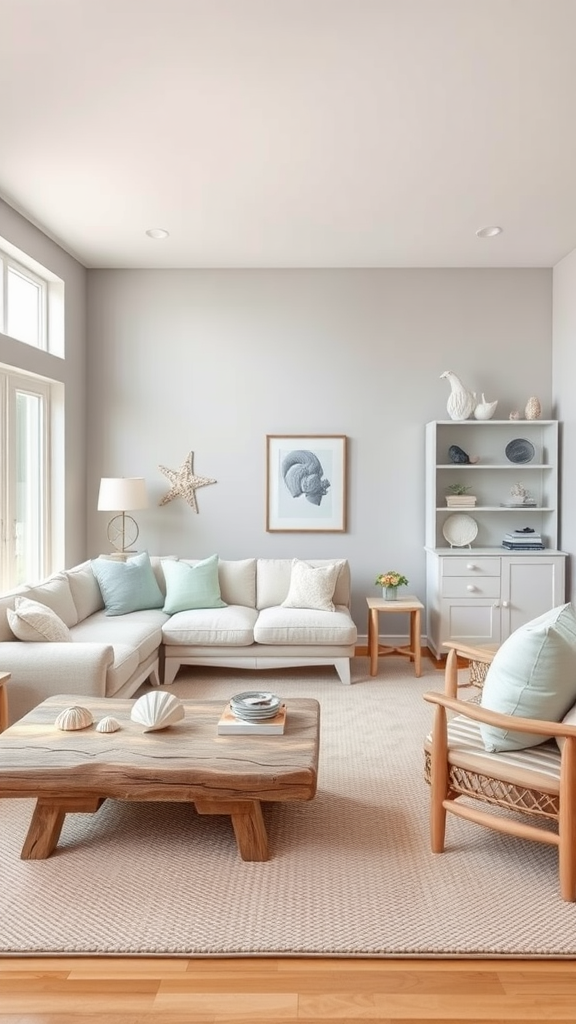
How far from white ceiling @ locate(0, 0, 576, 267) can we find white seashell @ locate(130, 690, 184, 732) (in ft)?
8.15

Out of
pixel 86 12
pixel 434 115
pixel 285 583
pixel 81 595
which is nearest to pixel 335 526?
pixel 285 583

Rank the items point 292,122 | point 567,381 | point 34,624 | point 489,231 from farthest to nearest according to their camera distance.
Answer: point 567,381 → point 489,231 → point 34,624 → point 292,122

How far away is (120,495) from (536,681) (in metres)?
3.55

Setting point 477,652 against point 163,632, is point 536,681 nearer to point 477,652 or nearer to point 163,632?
point 477,652

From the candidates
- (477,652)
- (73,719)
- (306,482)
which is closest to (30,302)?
(306,482)

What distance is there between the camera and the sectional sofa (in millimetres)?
3506

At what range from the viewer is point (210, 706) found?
3.09 meters

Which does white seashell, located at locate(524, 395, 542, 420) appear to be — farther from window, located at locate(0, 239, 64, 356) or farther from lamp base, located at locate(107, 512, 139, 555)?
window, located at locate(0, 239, 64, 356)

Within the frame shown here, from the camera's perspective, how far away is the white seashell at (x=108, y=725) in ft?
9.02

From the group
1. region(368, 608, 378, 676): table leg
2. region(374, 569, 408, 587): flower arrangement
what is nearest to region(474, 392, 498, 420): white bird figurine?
region(374, 569, 408, 587): flower arrangement

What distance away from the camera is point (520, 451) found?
A: 220 inches

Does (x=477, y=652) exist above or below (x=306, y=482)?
below

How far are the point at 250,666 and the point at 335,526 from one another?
1432 millimetres

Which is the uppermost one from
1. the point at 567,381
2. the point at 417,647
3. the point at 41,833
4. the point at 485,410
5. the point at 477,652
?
the point at 567,381
